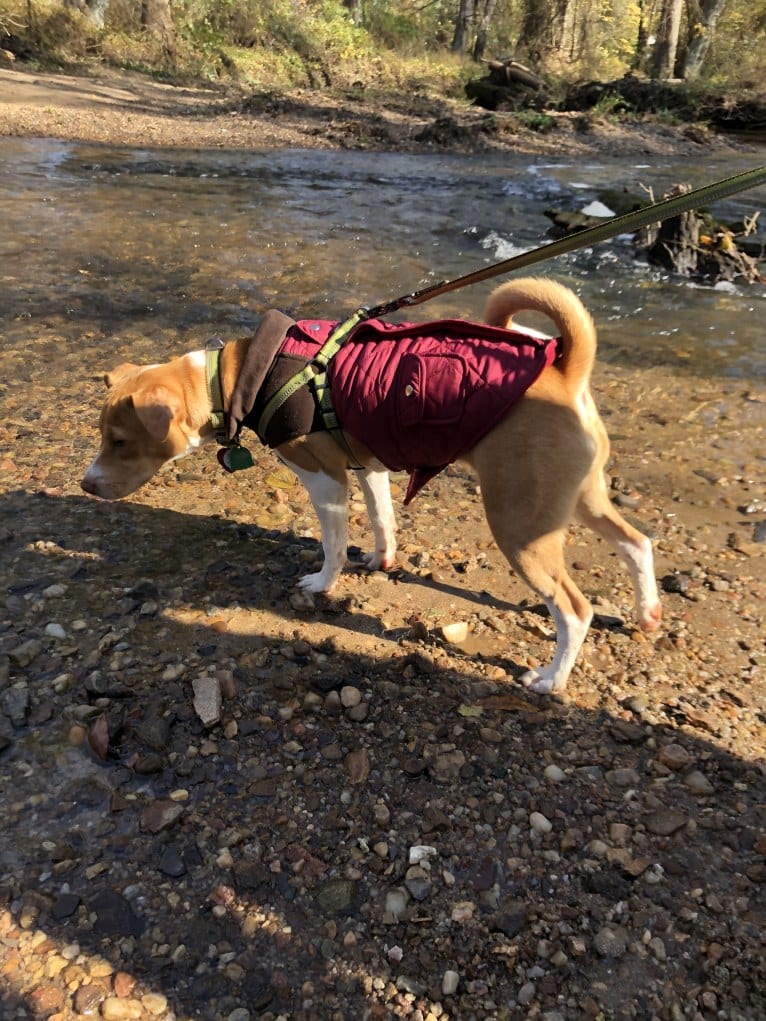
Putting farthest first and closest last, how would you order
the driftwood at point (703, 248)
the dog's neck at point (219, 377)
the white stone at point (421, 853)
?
1. the driftwood at point (703, 248)
2. the dog's neck at point (219, 377)
3. the white stone at point (421, 853)

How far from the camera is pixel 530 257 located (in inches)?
126

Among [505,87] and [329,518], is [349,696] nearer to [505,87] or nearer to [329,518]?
[329,518]

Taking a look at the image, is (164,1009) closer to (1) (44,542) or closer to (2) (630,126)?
(1) (44,542)

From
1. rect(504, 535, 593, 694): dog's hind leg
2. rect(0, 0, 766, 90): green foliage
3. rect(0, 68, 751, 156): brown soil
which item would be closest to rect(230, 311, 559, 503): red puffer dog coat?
rect(504, 535, 593, 694): dog's hind leg

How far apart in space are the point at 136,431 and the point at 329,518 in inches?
45.3

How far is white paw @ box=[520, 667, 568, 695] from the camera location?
3.51 meters

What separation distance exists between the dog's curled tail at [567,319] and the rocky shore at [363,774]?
1.46 meters

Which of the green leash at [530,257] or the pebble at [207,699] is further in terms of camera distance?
the pebble at [207,699]

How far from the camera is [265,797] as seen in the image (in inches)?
116

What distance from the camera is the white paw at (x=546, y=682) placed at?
351 cm

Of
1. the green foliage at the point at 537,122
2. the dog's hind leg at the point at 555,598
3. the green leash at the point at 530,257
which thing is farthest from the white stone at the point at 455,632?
the green foliage at the point at 537,122

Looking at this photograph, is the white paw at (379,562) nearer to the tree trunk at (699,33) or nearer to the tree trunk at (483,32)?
the tree trunk at (699,33)

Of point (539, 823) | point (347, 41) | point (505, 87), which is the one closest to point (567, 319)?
point (539, 823)

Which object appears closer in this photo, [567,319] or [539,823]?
[539,823]
